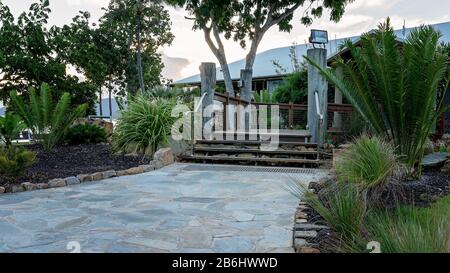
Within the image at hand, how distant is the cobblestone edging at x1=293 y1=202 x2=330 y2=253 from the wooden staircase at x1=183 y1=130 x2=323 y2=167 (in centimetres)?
376

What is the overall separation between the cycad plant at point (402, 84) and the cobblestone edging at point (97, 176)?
3.84 meters

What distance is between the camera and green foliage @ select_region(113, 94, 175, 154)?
8.37m

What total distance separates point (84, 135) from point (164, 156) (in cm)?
338

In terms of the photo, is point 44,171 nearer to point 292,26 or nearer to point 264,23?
point 264,23

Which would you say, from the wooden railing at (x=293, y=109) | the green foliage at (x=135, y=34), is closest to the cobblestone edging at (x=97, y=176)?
the wooden railing at (x=293, y=109)

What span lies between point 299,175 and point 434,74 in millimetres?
2723

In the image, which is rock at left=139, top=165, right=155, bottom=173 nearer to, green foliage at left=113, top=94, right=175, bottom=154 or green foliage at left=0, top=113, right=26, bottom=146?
green foliage at left=113, top=94, right=175, bottom=154

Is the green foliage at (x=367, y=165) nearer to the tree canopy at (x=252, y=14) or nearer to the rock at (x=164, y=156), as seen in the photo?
the rock at (x=164, y=156)

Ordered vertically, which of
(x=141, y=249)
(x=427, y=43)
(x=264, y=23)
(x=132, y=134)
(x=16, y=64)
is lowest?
(x=141, y=249)

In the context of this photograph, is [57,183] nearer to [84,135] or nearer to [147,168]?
[147,168]

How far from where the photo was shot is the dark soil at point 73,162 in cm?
628

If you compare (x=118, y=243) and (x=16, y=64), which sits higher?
(x=16, y=64)

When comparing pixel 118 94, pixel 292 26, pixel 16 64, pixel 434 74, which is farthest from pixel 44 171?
pixel 118 94

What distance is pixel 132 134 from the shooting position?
27.9ft
